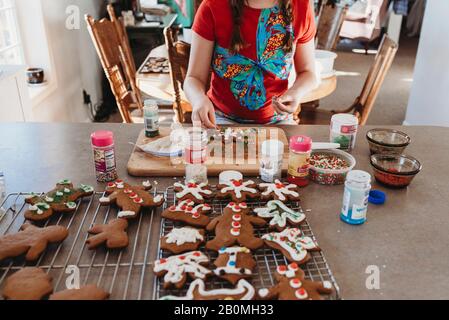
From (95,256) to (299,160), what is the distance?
24.5 inches

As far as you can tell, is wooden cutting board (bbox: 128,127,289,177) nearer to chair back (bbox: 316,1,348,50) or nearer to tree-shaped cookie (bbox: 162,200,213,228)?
tree-shaped cookie (bbox: 162,200,213,228)

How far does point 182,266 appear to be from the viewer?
0.93 m

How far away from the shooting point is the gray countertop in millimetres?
952

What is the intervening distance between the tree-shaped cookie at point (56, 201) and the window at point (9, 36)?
1.84m

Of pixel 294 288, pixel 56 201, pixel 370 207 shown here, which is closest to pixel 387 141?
pixel 370 207

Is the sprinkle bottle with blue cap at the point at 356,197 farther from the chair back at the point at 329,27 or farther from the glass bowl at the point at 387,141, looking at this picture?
the chair back at the point at 329,27

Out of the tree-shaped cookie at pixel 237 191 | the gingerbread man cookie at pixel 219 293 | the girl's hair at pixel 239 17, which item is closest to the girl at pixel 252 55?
the girl's hair at pixel 239 17

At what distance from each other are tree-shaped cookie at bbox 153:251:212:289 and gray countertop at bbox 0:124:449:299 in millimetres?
288

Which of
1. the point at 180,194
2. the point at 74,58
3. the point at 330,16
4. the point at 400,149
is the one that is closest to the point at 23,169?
the point at 180,194

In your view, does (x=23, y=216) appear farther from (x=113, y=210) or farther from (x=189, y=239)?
(x=189, y=239)

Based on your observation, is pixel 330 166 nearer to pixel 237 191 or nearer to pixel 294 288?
pixel 237 191

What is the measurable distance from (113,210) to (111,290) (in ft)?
1.07

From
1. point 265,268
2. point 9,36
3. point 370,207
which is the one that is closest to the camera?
point 265,268

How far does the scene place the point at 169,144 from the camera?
58.4 inches
